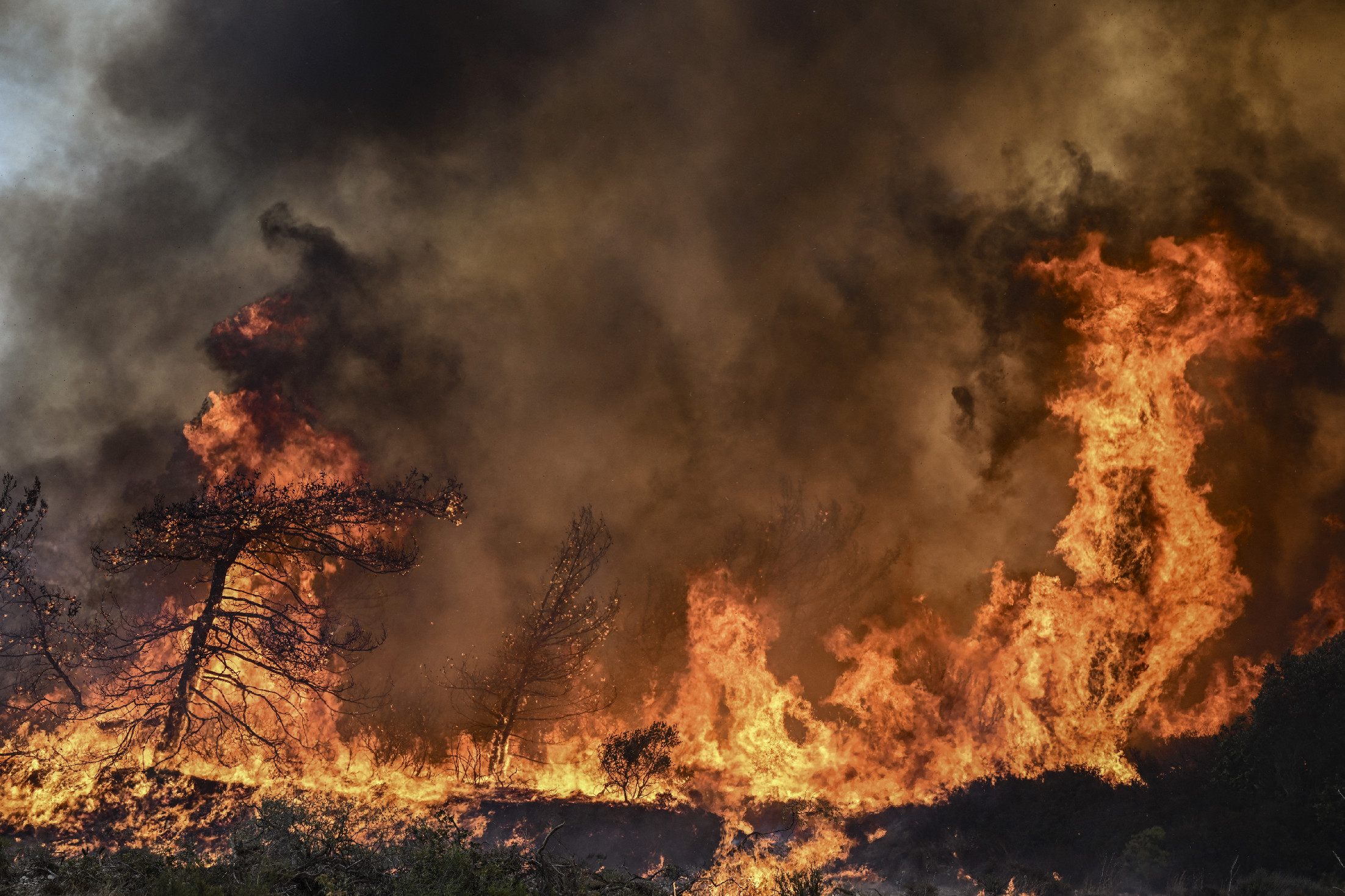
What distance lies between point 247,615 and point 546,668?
758 cm

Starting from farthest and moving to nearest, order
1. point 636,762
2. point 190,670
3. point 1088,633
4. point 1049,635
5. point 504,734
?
point 1049,635 → point 1088,633 → point 504,734 → point 636,762 → point 190,670

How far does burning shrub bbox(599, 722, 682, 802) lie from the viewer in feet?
59.9

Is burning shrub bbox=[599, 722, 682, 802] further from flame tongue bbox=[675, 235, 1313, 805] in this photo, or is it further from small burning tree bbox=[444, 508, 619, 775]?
small burning tree bbox=[444, 508, 619, 775]

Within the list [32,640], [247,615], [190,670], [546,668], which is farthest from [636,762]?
[32,640]

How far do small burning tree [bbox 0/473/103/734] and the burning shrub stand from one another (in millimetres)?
12034

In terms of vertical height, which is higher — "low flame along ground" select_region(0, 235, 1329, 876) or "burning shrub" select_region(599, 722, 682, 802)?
"low flame along ground" select_region(0, 235, 1329, 876)

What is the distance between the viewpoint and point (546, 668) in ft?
66.4

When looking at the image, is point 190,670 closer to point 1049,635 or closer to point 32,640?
point 32,640

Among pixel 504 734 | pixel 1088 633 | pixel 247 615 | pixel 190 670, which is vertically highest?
pixel 247 615

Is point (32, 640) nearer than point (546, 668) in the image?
Yes

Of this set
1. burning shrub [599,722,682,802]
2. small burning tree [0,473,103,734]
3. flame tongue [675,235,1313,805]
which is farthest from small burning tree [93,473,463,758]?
flame tongue [675,235,1313,805]

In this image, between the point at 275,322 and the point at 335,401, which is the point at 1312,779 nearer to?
the point at 335,401

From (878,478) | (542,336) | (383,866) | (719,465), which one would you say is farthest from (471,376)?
(383,866)

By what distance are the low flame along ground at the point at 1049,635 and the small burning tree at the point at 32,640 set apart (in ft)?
15.9
